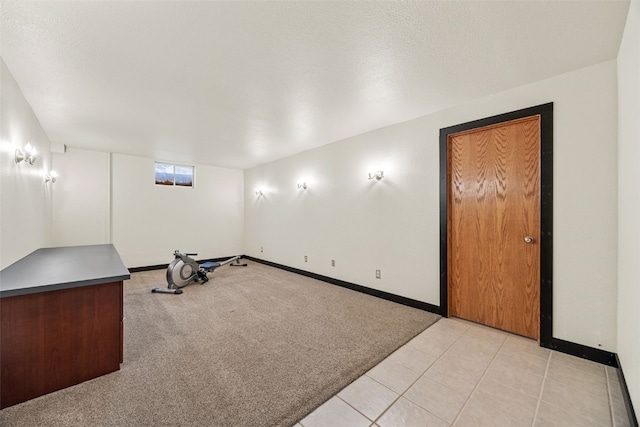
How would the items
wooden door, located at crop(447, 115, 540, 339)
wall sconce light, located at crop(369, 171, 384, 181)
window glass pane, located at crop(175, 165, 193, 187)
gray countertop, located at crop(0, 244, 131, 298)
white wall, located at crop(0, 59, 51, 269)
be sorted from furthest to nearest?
window glass pane, located at crop(175, 165, 193, 187), wall sconce light, located at crop(369, 171, 384, 181), wooden door, located at crop(447, 115, 540, 339), white wall, located at crop(0, 59, 51, 269), gray countertop, located at crop(0, 244, 131, 298)

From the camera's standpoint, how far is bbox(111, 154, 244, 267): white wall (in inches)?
213

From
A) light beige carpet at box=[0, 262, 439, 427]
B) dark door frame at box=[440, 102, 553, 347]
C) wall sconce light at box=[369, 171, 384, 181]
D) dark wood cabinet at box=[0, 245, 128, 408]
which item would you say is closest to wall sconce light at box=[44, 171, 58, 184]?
light beige carpet at box=[0, 262, 439, 427]

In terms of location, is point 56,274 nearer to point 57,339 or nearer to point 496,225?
point 57,339

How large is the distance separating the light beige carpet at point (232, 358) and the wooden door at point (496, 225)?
2.20ft

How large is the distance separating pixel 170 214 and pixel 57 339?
4.56 meters

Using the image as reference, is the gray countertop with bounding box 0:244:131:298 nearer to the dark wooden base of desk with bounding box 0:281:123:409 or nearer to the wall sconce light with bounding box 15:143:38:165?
the dark wooden base of desk with bounding box 0:281:123:409

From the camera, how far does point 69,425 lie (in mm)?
1514

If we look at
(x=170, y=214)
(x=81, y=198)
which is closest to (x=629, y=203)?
(x=170, y=214)

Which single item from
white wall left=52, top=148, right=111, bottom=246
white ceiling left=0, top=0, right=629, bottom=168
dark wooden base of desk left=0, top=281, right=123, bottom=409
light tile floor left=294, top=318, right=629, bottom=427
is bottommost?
light tile floor left=294, top=318, right=629, bottom=427

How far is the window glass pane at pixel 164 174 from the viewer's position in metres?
5.93

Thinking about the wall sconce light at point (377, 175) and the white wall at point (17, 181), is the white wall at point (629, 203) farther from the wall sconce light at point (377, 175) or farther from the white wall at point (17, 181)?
the white wall at point (17, 181)

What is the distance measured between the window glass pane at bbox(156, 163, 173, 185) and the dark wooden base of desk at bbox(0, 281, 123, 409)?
182 inches

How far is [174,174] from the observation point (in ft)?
20.3

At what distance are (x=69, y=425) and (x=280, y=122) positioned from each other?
11.1 ft
